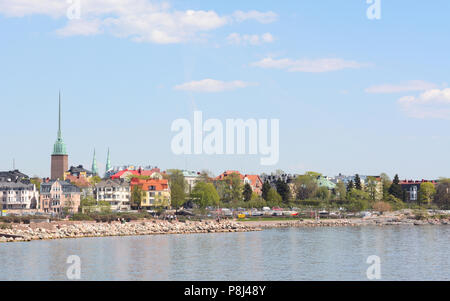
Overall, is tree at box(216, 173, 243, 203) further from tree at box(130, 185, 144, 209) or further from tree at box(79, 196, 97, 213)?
tree at box(79, 196, 97, 213)

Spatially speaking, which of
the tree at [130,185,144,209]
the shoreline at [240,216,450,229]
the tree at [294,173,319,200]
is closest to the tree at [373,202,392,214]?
the shoreline at [240,216,450,229]

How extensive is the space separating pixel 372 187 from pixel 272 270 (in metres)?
108

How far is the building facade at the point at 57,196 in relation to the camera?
120000mm

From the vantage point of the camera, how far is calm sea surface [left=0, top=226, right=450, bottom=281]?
44.0 metres

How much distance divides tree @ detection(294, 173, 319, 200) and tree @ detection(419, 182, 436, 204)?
2431cm

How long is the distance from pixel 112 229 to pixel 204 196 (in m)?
39.1

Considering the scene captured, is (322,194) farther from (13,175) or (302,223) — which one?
(13,175)

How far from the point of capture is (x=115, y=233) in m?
82.9

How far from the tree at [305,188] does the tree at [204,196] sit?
35.5 m

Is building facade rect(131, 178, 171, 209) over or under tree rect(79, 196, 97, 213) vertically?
over
